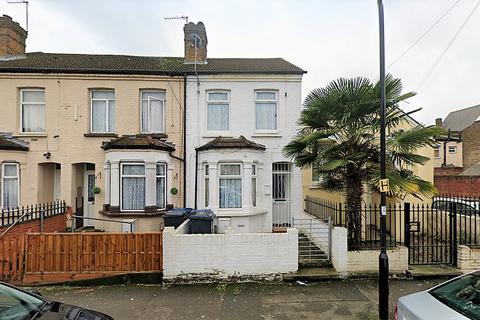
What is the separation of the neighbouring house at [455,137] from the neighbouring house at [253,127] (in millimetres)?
18148

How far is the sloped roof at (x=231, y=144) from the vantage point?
1111 centimetres

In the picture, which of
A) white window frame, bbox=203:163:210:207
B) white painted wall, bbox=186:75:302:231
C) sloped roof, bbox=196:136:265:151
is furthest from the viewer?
white painted wall, bbox=186:75:302:231

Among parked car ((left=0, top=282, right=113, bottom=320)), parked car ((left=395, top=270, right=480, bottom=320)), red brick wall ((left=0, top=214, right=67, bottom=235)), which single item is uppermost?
parked car ((left=395, top=270, right=480, bottom=320))

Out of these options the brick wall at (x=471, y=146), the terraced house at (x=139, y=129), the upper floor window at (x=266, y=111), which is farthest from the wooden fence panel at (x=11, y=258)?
the brick wall at (x=471, y=146)

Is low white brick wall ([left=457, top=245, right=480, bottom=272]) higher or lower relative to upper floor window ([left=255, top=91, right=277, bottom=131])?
lower

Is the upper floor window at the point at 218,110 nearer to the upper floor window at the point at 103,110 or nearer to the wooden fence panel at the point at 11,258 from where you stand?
the upper floor window at the point at 103,110

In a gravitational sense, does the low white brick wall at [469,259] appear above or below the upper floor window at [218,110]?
below

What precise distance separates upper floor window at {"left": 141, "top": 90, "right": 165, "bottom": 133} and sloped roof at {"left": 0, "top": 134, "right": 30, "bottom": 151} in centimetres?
464

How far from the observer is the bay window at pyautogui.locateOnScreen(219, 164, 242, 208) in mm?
11258

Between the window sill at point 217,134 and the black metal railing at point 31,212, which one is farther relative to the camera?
the window sill at point 217,134

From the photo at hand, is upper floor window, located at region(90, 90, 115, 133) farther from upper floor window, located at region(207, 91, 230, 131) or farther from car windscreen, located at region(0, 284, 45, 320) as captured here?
car windscreen, located at region(0, 284, 45, 320)

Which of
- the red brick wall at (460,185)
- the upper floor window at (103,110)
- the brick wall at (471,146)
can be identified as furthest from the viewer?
the brick wall at (471,146)

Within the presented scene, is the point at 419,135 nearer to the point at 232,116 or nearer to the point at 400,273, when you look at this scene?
the point at 400,273

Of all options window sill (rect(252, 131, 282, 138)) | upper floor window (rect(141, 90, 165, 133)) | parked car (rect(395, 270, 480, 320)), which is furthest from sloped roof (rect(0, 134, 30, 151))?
parked car (rect(395, 270, 480, 320))
